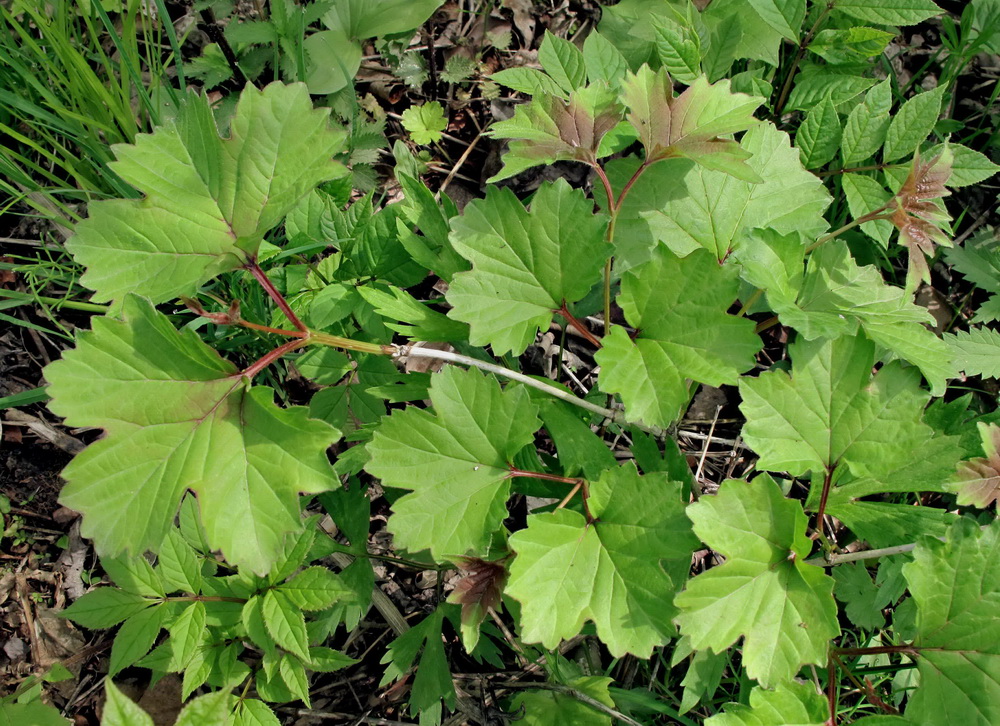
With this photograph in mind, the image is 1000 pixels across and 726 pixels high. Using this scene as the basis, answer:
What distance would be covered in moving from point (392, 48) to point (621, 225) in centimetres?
131

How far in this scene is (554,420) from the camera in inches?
69.0

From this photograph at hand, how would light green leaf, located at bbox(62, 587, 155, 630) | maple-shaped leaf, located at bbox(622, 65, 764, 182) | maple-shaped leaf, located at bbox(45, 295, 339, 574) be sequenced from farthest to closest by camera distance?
A: light green leaf, located at bbox(62, 587, 155, 630)
maple-shaped leaf, located at bbox(622, 65, 764, 182)
maple-shaped leaf, located at bbox(45, 295, 339, 574)

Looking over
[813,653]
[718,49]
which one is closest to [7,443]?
[813,653]

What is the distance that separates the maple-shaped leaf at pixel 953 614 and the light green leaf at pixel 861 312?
1.24 ft

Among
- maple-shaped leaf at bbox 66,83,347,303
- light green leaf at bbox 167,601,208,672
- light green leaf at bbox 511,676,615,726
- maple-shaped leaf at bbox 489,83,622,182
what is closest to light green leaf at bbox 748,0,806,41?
maple-shaped leaf at bbox 489,83,622,182

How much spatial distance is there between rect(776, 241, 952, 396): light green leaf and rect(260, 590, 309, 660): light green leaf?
135cm

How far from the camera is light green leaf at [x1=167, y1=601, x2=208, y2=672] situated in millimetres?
1698

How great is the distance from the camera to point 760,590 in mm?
1487

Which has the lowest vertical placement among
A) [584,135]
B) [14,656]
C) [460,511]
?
[14,656]

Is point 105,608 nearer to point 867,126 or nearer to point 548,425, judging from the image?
point 548,425

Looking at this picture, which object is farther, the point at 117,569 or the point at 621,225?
the point at 621,225

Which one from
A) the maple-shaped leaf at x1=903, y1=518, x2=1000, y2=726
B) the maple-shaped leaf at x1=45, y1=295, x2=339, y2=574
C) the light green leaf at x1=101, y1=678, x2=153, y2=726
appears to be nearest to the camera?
the light green leaf at x1=101, y1=678, x2=153, y2=726

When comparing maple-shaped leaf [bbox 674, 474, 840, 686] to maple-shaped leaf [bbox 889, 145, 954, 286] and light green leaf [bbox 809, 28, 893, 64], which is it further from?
light green leaf [bbox 809, 28, 893, 64]

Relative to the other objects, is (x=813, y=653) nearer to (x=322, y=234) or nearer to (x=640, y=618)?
(x=640, y=618)
